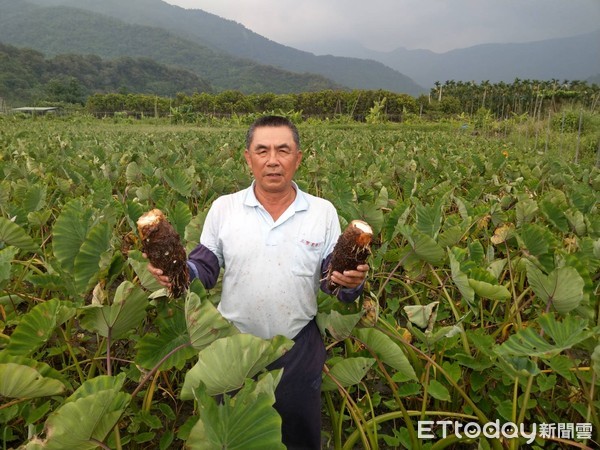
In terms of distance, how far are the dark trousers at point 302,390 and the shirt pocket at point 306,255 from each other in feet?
0.65

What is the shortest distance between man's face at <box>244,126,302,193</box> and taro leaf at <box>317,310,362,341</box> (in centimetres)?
39

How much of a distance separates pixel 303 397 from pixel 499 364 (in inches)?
22.2

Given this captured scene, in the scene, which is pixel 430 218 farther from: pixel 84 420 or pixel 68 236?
pixel 84 420

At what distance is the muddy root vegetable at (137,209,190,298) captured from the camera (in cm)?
115

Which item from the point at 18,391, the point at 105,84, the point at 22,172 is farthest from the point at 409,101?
the point at 105,84

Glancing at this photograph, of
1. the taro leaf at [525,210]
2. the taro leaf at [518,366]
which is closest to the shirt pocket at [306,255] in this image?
the taro leaf at [518,366]

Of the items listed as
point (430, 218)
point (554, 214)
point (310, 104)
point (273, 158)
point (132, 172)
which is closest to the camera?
point (273, 158)

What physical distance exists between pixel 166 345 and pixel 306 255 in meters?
0.48

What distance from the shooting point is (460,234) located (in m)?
Result: 1.95

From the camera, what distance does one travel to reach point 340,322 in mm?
1302

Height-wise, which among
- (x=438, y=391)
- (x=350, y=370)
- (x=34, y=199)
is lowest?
(x=438, y=391)

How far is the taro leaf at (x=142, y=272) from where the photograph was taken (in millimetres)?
1389

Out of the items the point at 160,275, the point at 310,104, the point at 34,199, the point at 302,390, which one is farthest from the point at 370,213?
the point at 310,104

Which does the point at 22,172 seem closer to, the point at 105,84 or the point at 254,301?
the point at 254,301
